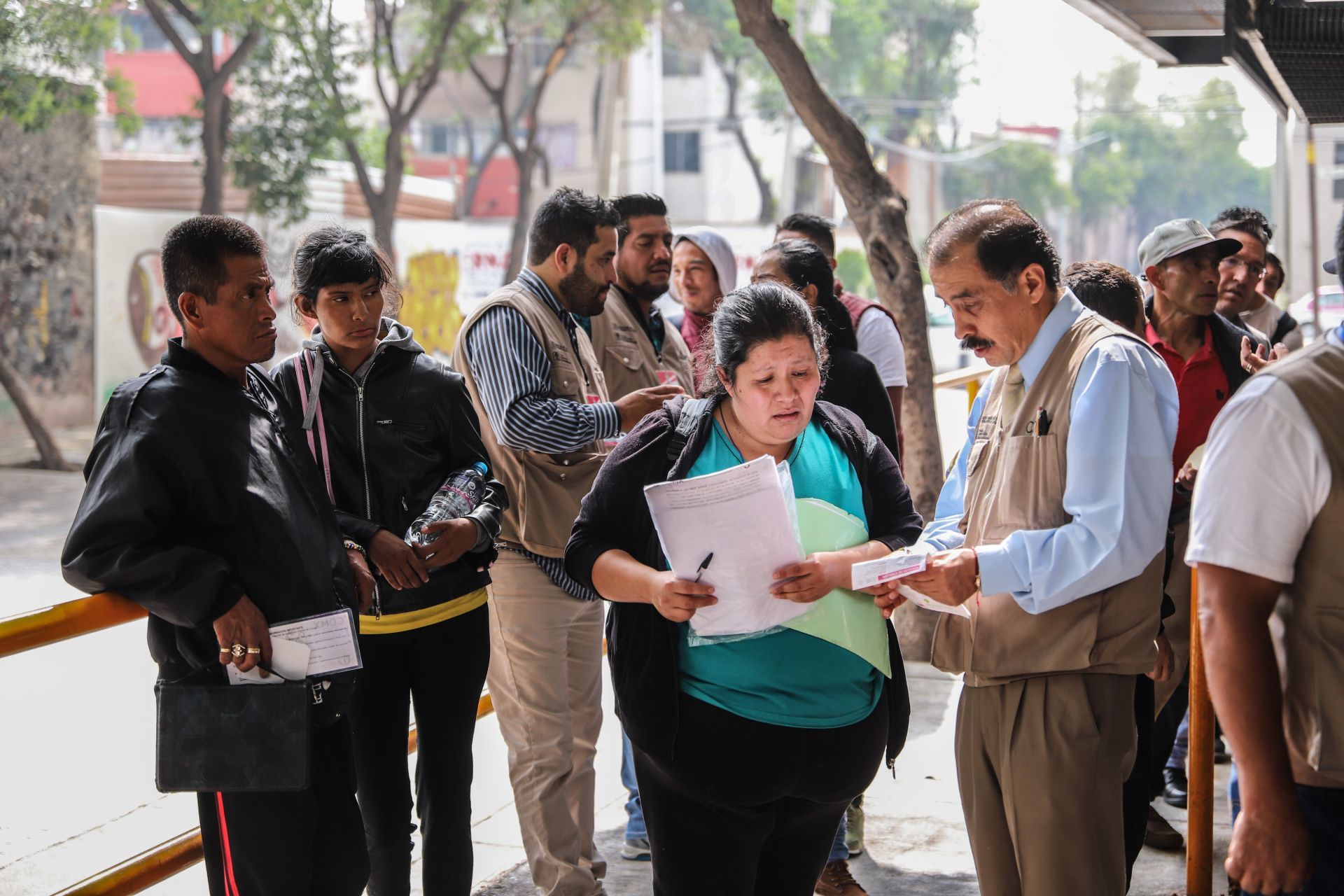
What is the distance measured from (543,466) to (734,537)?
157cm

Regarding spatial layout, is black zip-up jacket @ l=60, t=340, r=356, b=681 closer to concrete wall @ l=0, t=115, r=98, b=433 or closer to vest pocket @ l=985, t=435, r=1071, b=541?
vest pocket @ l=985, t=435, r=1071, b=541

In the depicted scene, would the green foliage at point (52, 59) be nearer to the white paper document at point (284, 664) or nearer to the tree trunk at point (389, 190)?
the tree trunk at point (389, 190)

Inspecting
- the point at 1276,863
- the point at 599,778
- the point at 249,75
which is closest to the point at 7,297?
the point at 249,75

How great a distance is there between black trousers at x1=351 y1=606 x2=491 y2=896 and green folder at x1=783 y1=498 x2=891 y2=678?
122 cm

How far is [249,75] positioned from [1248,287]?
1626cm

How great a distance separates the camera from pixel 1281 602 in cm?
A: 215

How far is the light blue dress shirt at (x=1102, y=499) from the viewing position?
2.63m

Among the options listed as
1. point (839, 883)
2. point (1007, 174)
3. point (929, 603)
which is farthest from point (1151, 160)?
point (929, 603)

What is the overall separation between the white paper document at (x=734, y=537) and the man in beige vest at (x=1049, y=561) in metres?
0.29

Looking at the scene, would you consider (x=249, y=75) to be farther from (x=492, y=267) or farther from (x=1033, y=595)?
(x=1033, y=595)

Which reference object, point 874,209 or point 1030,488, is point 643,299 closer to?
point 874,209

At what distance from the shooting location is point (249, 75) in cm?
1898

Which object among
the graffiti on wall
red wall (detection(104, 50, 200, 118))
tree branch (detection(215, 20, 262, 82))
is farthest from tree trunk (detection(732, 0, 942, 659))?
red wall (detection(104, 50, 200, 118))

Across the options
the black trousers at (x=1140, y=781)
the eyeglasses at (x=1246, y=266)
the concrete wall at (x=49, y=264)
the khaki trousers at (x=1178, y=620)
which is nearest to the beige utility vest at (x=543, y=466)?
the black trousers at (x=1140, y=781)
